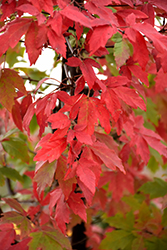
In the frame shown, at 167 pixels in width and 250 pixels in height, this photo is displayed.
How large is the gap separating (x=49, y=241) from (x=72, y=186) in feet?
0.56

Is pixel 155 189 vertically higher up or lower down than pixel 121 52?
lower down

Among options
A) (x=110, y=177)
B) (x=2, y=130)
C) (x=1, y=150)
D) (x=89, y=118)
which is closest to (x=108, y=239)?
(x=110, y=177)

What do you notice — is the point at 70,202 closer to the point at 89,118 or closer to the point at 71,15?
the point at 89,118

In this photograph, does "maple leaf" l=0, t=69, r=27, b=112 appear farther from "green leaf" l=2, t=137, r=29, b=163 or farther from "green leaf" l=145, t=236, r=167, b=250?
"green leaf" l=145, t=236, r=167, b=250

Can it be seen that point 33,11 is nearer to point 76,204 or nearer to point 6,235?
point 76,204

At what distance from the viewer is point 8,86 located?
1.77 feet

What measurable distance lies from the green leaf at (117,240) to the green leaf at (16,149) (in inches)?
19.1

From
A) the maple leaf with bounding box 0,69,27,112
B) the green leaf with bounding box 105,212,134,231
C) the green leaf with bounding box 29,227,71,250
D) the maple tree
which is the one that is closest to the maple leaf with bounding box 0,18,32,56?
the maple tree

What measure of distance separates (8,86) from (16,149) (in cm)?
36

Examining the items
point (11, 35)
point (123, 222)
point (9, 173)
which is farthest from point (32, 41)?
point (123, 222)

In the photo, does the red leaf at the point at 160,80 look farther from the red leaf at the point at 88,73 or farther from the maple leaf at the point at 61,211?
the maple leaf at the point at 61,211

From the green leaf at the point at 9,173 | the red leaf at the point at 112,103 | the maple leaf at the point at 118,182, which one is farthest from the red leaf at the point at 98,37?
the maple leaf at the point at 118,182

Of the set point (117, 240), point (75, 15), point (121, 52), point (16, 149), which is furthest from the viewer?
point (117, 240)

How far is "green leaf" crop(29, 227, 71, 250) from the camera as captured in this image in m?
0.57
